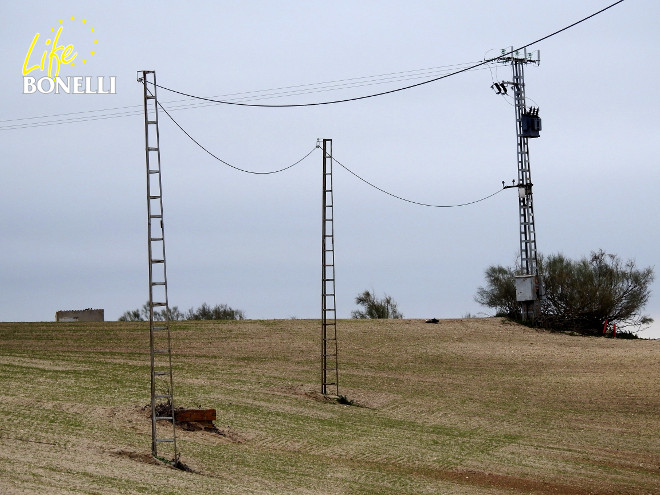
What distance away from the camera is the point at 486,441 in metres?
24.8

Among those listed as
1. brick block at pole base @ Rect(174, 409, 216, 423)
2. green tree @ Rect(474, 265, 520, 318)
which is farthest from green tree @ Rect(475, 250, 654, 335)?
brick block at pole base @ Rect(174, 409, 216, 423)

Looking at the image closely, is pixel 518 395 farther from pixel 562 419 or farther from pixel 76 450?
pixel 76 450

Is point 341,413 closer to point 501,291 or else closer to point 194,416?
point 194,416

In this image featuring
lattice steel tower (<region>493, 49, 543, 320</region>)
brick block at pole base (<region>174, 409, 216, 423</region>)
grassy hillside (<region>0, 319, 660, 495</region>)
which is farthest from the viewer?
lattice steel tower (<region>493, 49, 543, 320</region>)

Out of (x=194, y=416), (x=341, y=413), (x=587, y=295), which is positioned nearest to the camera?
(x=194, y=416)

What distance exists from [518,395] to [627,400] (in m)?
3.32

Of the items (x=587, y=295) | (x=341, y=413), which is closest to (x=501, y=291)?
(x=587, y=295)

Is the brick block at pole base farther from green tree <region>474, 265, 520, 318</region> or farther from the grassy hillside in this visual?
green tree <region>474, 265, 520, 318</region>

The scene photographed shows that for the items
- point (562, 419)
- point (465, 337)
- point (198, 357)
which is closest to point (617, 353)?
point (465, 337)

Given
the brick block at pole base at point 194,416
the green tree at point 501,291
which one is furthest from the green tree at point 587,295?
the brick block at pole base at point 194,416

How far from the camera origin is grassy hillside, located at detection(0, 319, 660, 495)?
1886 centimetres

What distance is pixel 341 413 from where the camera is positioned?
2745cm

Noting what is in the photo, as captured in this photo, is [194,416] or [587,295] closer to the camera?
[194,416]

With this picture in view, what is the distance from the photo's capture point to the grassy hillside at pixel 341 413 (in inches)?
742
